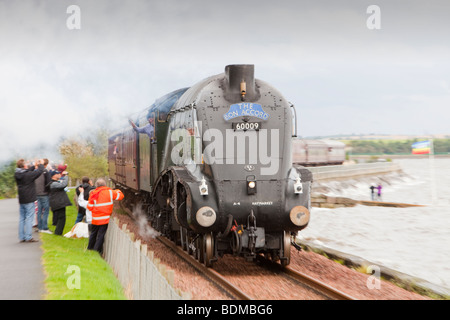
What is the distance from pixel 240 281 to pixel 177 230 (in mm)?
3282

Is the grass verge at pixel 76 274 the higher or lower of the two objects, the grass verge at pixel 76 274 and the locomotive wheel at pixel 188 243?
the lower

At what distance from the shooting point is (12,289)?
862cm

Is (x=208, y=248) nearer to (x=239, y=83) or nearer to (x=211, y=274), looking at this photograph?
(x=211, y=274)

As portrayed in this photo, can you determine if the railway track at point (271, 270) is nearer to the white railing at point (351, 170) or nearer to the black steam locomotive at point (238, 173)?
the black steam locomotive at point (238, 173)

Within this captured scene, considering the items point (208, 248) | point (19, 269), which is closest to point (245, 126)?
point (208, 248)

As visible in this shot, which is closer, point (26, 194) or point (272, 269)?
point (272, 269)

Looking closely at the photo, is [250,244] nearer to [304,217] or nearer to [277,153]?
[304,217]

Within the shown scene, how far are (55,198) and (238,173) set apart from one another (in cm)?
672

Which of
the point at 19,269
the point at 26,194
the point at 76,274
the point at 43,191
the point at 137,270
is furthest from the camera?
the point at 43,191

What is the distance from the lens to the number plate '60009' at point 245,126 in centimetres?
1047

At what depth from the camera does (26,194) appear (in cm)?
1325

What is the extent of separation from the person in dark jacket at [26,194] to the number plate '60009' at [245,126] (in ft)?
19.1

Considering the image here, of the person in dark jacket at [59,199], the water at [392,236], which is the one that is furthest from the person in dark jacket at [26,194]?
the water at [392,236]

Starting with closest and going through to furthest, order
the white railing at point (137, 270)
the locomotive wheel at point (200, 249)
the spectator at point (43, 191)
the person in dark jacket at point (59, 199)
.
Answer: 1. the white railing at point (137, 270)
2. the locomotive wheel at point (200, 249)
3. the person in dark jacket at point (59, 199)
4. the spectator at point (43, 191)
